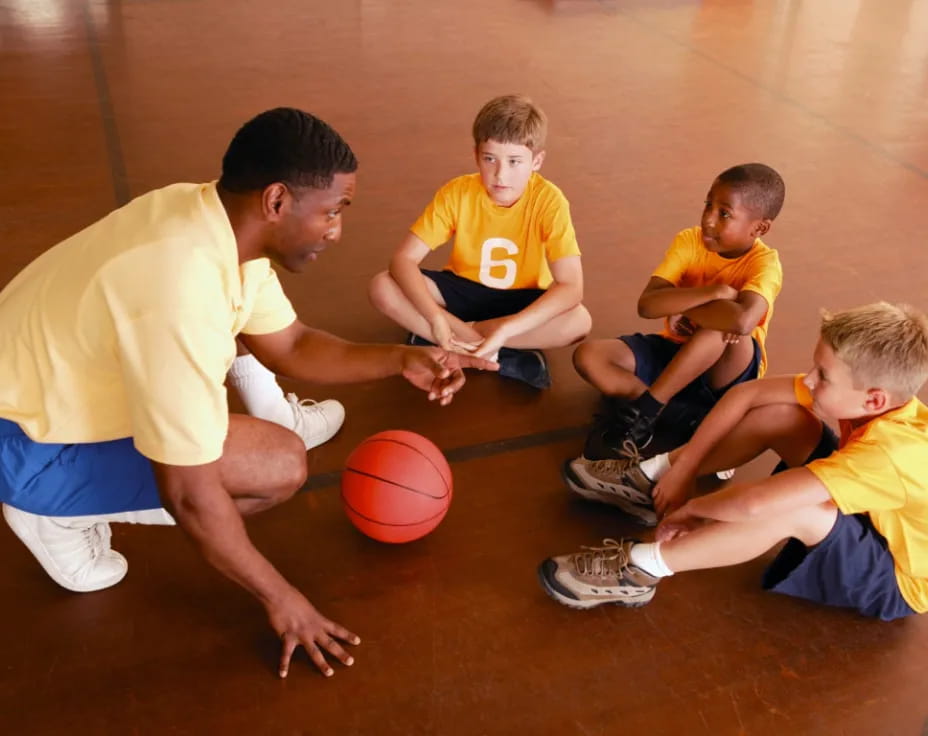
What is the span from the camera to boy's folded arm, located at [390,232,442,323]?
2814 millimetres

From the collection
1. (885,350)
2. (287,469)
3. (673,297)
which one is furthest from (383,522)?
(885,350)

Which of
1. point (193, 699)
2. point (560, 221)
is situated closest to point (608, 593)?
point (193, 699)

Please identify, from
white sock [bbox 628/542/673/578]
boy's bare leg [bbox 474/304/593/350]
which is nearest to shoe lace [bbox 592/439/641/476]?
white sock [bbox 628/542/673/578]

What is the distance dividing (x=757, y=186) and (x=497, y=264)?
0.85 meters

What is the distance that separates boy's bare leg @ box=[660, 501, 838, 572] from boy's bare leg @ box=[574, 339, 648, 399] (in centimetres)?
76

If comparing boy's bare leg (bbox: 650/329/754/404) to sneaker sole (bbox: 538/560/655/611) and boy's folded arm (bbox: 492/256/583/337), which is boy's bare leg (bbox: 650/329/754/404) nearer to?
boy's folded arm (bbox: 492/256/583/337)

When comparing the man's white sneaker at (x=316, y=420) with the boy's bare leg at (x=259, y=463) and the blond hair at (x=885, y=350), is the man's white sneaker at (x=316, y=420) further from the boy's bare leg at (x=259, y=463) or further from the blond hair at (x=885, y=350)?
the blond hair at (x=885, y=350)

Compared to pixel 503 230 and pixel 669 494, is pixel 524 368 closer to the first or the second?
pixel 503 230

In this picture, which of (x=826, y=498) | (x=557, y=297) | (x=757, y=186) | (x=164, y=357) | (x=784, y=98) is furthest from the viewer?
(x=784, y=98)

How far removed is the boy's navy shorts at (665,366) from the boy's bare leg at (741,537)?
0.74 meters

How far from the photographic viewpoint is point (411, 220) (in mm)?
3795

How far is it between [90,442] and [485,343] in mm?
1207

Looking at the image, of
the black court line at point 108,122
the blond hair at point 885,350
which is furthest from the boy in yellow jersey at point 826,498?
the black court line at point 108,122

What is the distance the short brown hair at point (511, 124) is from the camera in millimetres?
2617
